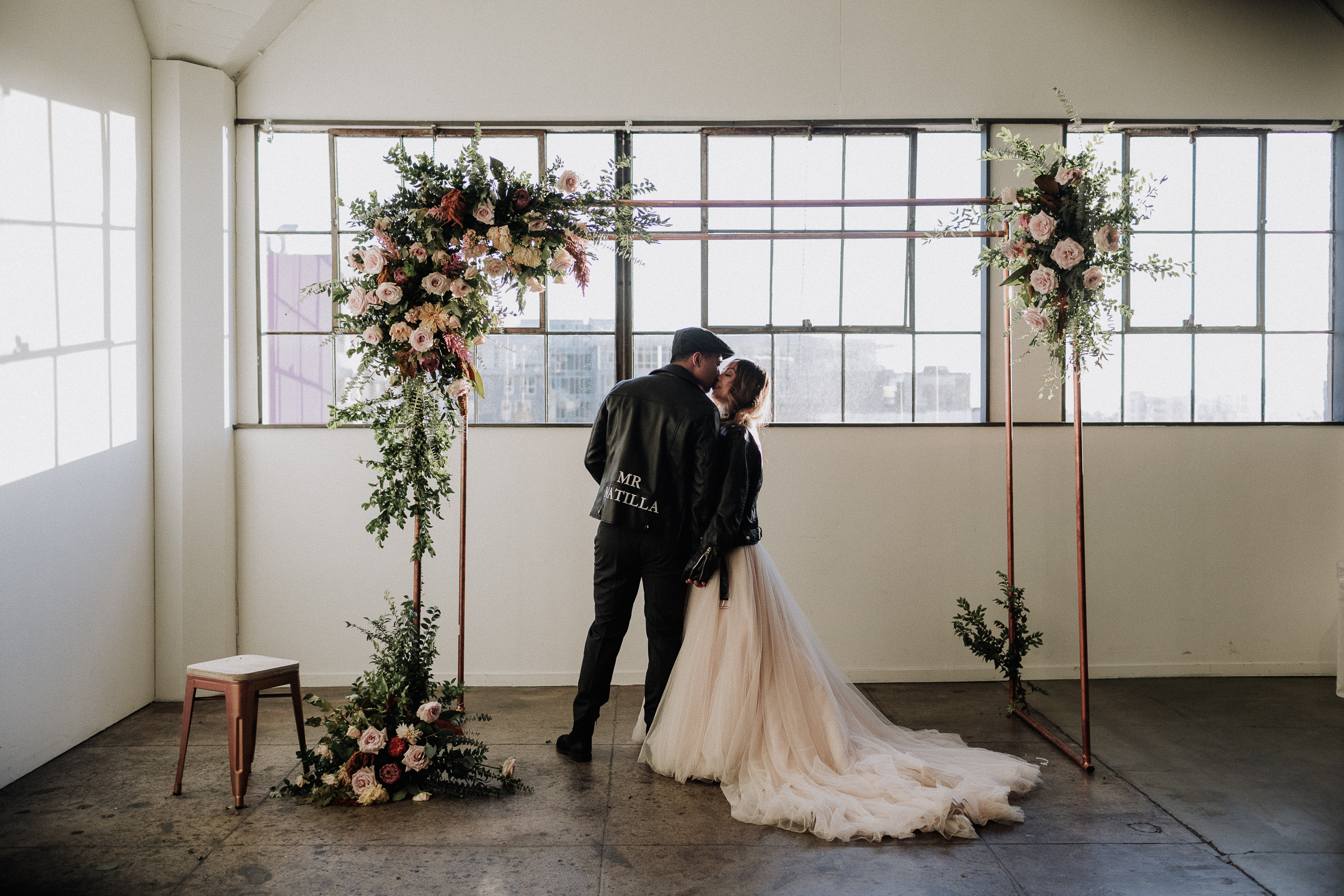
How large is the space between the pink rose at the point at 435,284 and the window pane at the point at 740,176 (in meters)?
2.13

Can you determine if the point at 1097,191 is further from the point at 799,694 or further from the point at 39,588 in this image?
the point at 39,588

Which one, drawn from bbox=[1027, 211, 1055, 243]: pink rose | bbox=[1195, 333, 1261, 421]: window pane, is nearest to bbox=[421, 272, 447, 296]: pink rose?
bbox=[1027, 211, 1055, 243]: pink rose

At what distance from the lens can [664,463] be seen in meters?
3.89

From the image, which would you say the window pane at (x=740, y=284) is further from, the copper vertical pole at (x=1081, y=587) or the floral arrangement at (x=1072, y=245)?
the copper vertical pole at (x=1081, y=587)

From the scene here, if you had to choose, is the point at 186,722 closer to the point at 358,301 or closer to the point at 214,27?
the point at 358,301

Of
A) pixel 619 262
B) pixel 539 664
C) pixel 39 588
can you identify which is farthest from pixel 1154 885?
pixel 39 588

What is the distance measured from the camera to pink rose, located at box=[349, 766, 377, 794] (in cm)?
350

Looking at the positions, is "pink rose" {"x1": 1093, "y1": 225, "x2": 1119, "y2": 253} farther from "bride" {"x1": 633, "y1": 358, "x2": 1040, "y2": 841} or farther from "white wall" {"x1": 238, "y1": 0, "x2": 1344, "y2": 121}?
"white wall" {"x1": 238, "y1": 0, "x2": 1344, "y2": 121}

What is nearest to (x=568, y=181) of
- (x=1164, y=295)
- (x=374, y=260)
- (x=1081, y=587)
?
(x=374, y=260)

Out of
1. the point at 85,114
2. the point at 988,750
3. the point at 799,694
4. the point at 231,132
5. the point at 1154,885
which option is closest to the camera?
the point at 1154,885

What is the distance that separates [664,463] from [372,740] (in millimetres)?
1617

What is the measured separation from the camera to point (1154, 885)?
2895 millimetres

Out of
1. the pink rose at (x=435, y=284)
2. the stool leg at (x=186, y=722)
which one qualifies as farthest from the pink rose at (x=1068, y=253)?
the stool leg at (x=186, y=722)

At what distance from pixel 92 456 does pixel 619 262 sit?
2935mm
